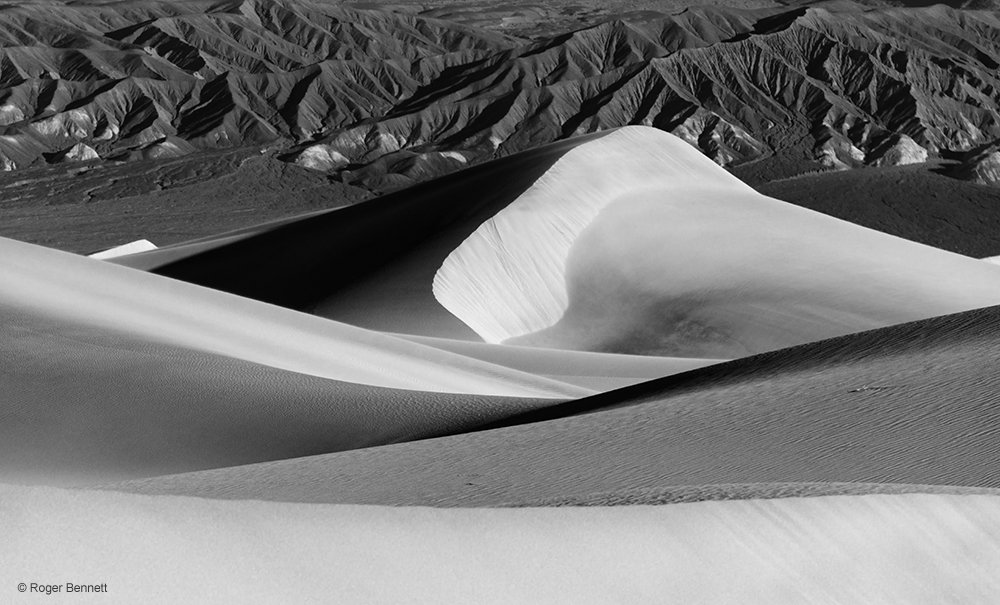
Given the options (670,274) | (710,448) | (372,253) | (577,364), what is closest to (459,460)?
(710,448)

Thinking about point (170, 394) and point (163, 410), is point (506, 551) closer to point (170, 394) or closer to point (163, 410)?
point (163, 410)

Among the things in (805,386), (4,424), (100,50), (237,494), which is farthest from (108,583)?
(100,50)

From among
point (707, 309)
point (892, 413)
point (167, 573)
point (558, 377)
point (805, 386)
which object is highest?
point (167, 573)

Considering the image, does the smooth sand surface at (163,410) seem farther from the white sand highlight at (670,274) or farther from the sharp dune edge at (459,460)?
the white sand highlight at (670,274)

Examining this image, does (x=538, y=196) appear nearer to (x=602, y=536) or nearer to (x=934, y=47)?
(x=602, y=536)

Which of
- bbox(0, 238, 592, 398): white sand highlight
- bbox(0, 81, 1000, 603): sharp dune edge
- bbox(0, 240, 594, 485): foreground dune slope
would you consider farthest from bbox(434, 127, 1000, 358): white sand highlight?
bbox(0, 240, 594, 485): foreground dune slope

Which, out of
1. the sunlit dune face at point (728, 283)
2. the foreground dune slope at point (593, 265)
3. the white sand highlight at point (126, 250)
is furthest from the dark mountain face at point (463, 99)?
the sunlit dune face at point (728, 283)

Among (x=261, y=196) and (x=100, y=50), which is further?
(x=100, y=50)
